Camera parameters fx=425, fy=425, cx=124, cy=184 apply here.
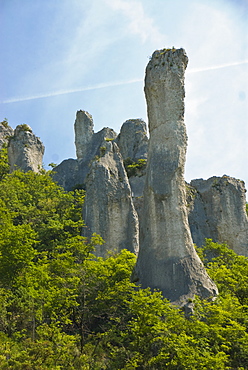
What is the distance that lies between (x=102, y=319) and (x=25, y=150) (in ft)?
77.3

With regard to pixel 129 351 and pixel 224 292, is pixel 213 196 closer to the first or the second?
pixel 224 292

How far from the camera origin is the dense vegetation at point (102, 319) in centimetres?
1247

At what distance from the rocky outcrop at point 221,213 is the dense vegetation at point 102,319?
33.8ft

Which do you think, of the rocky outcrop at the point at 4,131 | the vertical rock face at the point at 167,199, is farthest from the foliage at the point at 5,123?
the vertical rock face at the point at 167,199

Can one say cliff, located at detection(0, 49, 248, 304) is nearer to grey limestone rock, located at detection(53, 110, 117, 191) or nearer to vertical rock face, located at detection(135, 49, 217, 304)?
vertical rock face, located at detection(135, 49, 217, 304)

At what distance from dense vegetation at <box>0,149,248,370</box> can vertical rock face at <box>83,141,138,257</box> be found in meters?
3.86

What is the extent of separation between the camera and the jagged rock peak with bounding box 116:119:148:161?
126 ft

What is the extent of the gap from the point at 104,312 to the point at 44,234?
8241 mm

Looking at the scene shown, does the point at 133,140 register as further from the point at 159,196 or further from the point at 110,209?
the point at 159,196

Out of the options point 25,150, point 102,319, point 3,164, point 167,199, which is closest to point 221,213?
point 167,199

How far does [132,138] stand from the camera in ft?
129

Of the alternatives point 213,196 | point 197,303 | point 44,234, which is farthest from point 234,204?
point 197,303

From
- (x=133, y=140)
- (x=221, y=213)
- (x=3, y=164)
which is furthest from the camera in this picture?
(x=133, y=140)

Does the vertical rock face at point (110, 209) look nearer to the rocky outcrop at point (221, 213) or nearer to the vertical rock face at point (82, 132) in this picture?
the rocky outcrop at point (221, 213)
